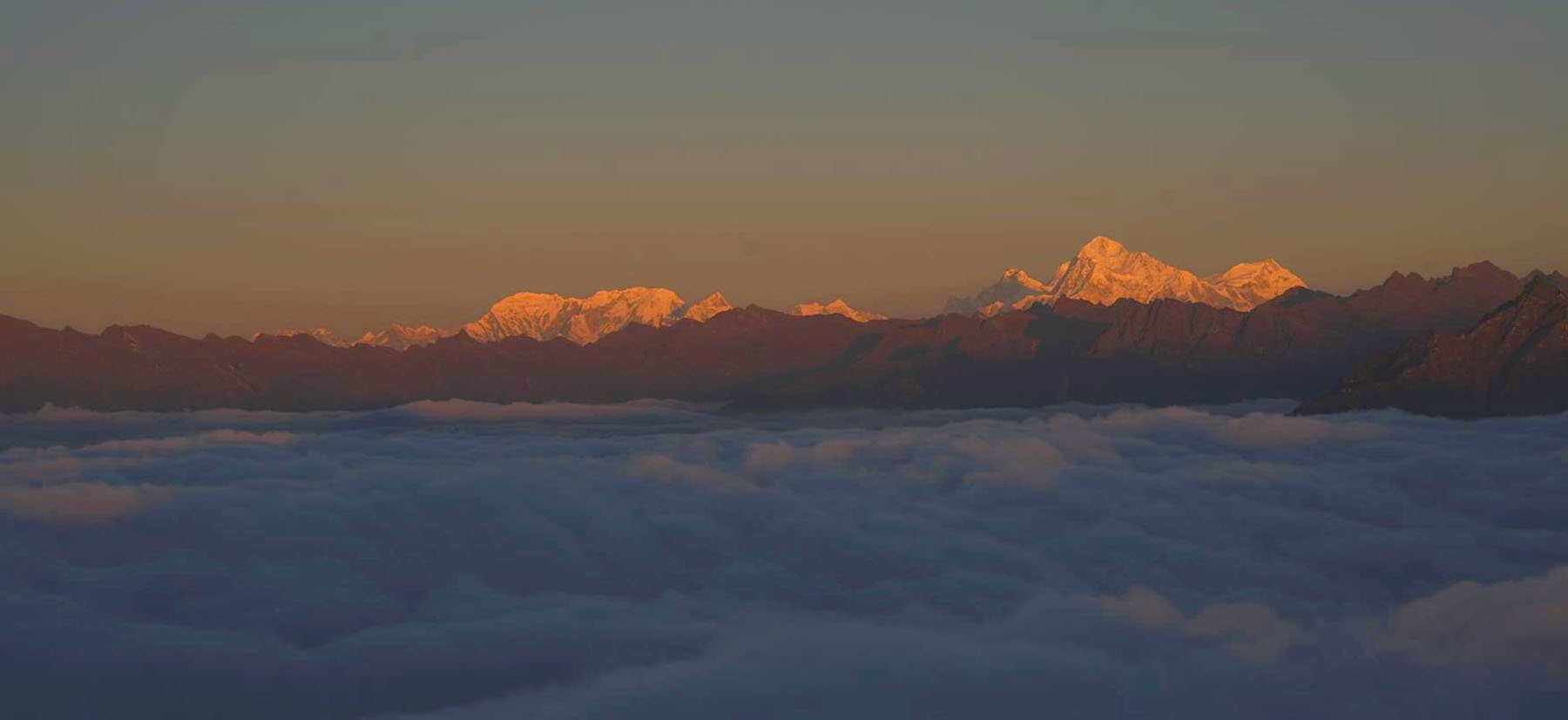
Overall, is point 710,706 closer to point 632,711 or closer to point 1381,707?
point 632,711

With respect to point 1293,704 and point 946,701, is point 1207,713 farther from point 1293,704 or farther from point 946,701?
point 946,701

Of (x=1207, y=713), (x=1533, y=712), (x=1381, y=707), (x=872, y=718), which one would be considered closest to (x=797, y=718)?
(x=872, y=718)

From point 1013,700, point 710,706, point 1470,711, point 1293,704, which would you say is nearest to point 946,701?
point 1013,700

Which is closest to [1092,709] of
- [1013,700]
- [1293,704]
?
[1013,700]

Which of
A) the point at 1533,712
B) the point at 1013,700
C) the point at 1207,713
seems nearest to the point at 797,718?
the point at 1013,700

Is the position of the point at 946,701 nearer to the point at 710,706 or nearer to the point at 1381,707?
the point at 710,706

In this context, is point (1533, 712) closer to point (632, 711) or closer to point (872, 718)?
point (872, 718)
